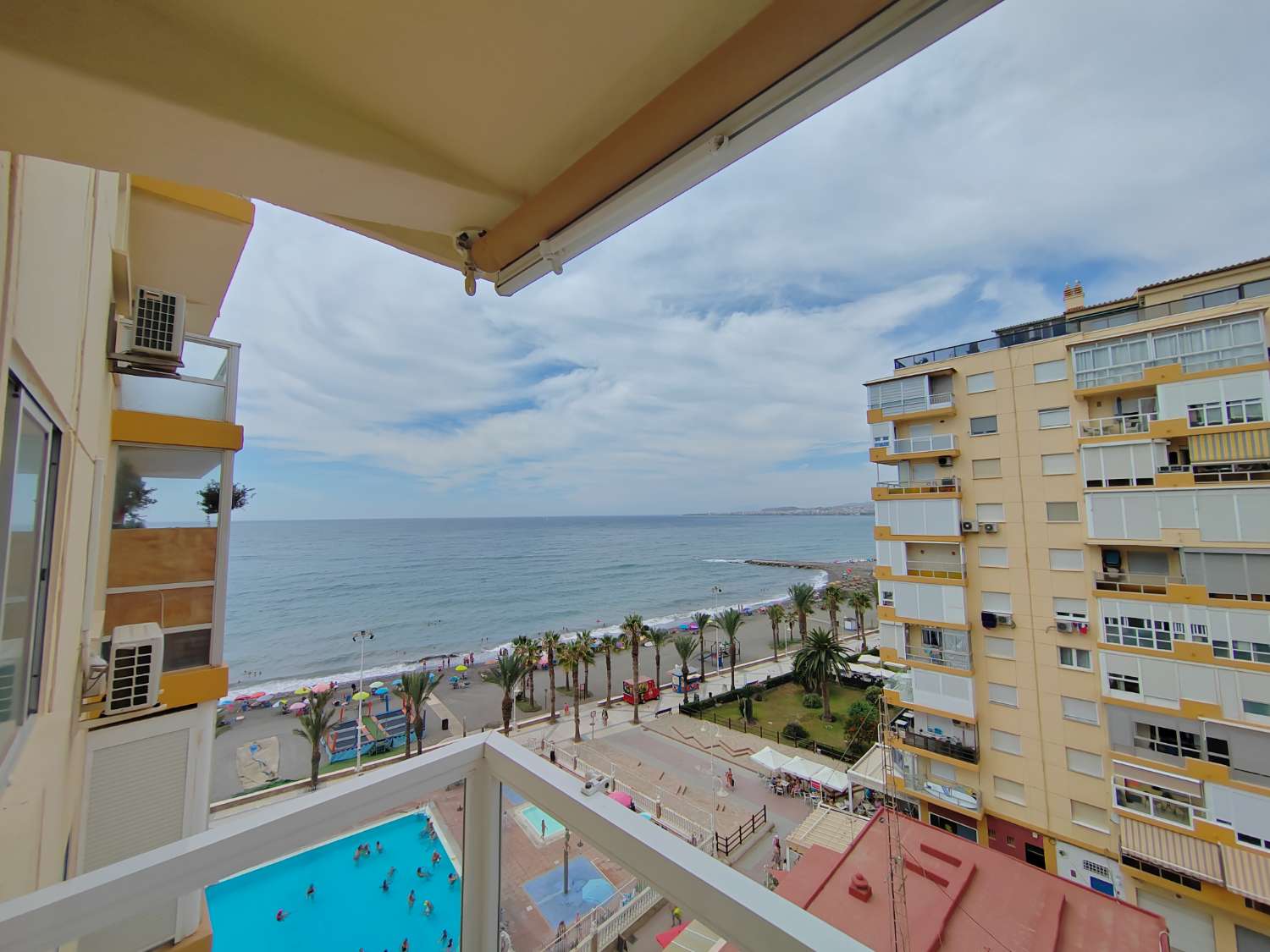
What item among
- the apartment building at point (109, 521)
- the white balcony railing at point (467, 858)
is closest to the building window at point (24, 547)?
the apartment building at point (109, 521)

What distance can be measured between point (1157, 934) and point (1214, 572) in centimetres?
387

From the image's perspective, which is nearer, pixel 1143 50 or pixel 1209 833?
pixel 1143 50

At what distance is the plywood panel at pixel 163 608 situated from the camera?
253 centimetres

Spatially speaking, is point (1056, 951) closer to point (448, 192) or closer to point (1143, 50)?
point (1143, 50)

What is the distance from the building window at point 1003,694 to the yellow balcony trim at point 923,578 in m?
1.53

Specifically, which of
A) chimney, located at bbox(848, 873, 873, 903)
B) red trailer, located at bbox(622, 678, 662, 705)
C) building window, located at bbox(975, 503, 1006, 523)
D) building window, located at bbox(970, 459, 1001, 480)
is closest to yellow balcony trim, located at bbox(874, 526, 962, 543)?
building window, located at bbox(975, 503, 1006, 523)

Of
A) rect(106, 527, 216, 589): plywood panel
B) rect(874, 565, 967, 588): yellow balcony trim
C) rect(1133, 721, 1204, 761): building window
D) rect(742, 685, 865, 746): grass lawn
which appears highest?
rect(106, 527, 216, 589): plywood panel

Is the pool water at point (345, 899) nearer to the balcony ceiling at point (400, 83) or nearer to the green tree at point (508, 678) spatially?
the balcony ceiling at point (400, 83)

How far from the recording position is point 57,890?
67cm

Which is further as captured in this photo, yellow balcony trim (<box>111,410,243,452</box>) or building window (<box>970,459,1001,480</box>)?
building window (<box>970,459,1001,480</box>)

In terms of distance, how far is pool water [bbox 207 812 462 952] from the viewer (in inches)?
47.4

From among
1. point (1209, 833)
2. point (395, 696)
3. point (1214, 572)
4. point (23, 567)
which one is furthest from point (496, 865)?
point (395, 696)

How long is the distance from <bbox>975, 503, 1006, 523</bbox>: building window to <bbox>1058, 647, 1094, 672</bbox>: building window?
191cm

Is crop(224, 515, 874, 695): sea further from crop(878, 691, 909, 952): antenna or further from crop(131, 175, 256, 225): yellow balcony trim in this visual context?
crop(131, 175, 256, 225): yellow balcony trim
